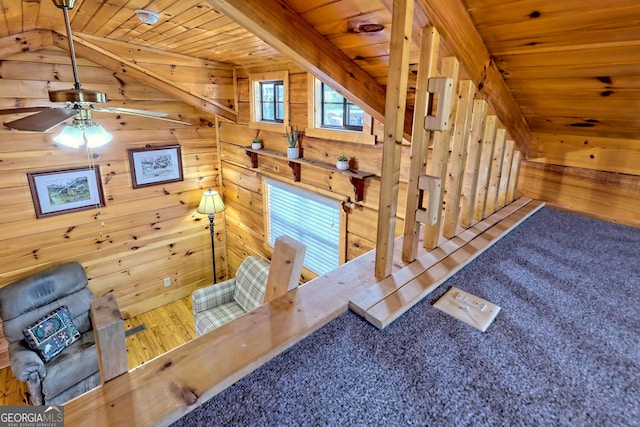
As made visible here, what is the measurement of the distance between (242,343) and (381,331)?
1.48 ft

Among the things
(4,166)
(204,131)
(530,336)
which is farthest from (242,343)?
(204,131)

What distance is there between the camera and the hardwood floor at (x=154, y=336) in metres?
3.46

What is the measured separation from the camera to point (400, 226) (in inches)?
114

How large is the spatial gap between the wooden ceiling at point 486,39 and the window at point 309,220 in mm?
1424

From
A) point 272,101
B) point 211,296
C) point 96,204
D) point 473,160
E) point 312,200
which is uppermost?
point 272,101

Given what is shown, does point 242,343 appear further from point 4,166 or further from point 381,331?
point 4,166

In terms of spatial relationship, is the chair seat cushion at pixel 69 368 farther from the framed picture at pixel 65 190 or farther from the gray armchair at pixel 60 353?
the framed picture at pixel 65 190

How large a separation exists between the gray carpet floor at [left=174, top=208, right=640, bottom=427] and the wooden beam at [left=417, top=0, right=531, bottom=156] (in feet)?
3.00

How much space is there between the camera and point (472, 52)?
1485 millimetres

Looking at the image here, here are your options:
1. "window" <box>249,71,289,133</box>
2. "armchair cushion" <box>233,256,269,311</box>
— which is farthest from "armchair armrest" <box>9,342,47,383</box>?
"window" <box>249,71,289,133</box>

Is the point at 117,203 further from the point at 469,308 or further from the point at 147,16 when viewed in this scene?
the point at 469,308

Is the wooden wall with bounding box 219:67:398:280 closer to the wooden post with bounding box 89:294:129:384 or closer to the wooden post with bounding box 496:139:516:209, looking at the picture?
the wooden post with bounding box 496:139:516:209

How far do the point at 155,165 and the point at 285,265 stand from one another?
3748mm

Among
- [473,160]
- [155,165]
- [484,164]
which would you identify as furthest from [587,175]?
[155,165]
